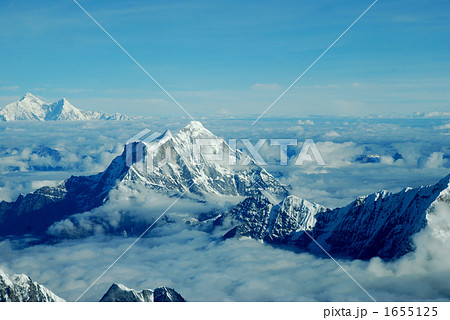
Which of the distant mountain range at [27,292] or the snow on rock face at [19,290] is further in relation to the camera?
the distant mountain range at [27,292]

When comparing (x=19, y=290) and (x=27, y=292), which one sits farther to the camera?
(x=19, y=290)

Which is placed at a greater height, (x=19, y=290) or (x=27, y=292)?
(x=19, y=290)

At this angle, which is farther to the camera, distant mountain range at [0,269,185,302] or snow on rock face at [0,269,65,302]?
distant mountain range at [0,269,185,302]
